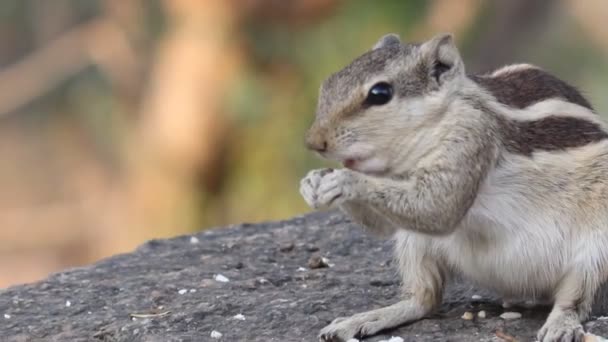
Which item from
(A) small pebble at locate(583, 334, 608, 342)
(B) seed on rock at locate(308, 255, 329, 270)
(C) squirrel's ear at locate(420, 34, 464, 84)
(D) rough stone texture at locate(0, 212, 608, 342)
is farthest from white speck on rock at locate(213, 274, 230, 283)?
(A) small pebble at locate(583, 334, 608, 342)

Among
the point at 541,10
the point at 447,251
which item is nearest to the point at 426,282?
the point at 447,251

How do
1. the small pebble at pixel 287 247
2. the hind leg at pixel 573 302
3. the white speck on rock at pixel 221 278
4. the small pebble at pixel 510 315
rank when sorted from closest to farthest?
the hind leg at pixel 573 302
the small pebble at pixel 510 315
the white speck on rock at pixel 221 278
the small pebble at pixel 287 247

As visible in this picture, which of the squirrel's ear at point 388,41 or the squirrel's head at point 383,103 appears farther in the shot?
the squirrel's ear at point 388,41

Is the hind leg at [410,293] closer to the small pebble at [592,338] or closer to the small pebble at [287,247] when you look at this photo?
the small pebble at [592,338]

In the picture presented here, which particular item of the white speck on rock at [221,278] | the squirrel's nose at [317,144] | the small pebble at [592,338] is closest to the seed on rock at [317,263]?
the white speck on rock at [221,278]

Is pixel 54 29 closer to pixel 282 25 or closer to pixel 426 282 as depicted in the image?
pixel 282 25

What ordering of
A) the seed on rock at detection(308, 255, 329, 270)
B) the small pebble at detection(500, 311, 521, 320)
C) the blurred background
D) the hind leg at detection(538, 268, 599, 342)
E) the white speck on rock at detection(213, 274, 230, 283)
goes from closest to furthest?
the hind leg at detection(538, 268, 599, 342), the small pebble at detection(500, 311, 521, 320), the white speck on rock at detection(213, 274, 230, 283), the seed on rock at detection(308, 255, 329, 270), the blurred background

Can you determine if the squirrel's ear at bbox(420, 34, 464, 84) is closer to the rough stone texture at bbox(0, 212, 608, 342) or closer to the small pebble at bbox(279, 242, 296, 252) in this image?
the rough stone texture at bbox(0, 212, 608, 342)

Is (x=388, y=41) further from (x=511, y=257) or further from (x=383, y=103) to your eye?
(x=511, y=257)
